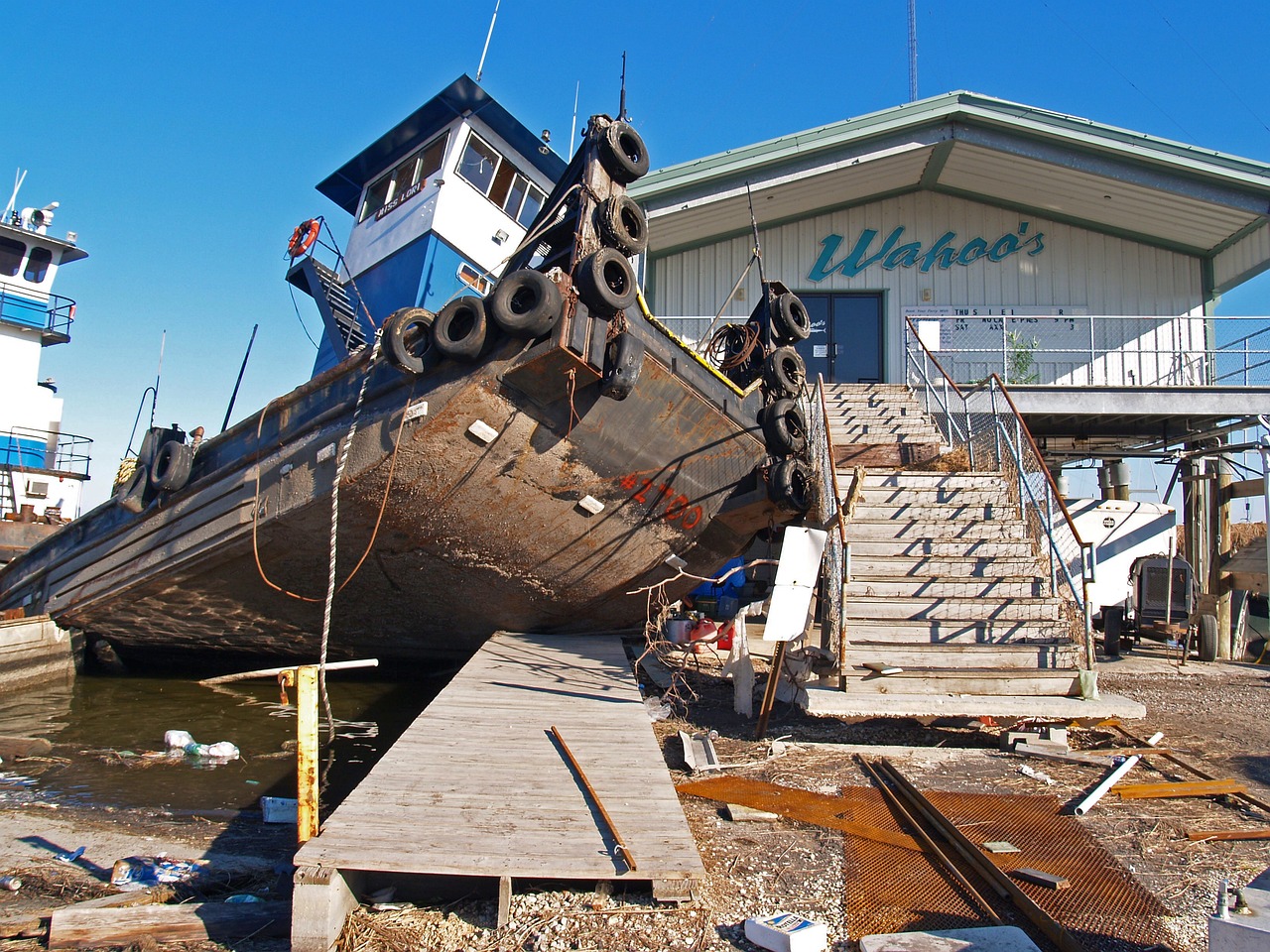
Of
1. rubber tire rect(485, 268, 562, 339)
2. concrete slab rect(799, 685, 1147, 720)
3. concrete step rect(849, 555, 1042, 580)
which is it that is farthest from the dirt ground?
rubber tire rect(485, 268, 562, 339)

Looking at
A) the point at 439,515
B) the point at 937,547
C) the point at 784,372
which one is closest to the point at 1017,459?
the point at 937,547

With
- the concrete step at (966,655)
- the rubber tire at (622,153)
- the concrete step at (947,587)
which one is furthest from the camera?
the rubber tire at (622,153)

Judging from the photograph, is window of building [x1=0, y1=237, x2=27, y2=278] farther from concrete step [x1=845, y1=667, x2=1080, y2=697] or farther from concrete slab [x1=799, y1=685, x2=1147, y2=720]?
concrete step [x1=845, y1=667, x2=1080, y2=697]

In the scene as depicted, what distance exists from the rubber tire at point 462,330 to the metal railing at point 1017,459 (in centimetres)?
497

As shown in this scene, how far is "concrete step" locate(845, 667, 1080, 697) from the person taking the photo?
600 centimetres

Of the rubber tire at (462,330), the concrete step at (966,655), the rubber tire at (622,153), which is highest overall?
the rubber tire at (622,153)

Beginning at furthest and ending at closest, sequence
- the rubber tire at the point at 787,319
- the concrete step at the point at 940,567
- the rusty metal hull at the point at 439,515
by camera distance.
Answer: the rubber tire at the point at 787,319 → the concrete step at the point at 940,567 → the rusty metal hull at the point at 439,515

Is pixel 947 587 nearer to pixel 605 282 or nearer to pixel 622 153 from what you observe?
pixel 605 282

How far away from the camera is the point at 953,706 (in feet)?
18.9


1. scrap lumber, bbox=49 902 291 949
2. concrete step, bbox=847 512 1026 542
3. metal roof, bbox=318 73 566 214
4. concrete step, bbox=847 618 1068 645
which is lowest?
scrap lumber, bbox=49 902 291 949

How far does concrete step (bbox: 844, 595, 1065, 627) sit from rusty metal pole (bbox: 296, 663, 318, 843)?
4.62 metres

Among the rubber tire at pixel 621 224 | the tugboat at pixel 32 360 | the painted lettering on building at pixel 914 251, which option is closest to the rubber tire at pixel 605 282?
the rubber tire at pixel 621 224

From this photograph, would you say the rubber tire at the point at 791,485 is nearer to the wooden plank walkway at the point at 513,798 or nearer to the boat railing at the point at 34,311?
the wooden plank walkway at the point at 513,798

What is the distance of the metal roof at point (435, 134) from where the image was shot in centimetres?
1233
